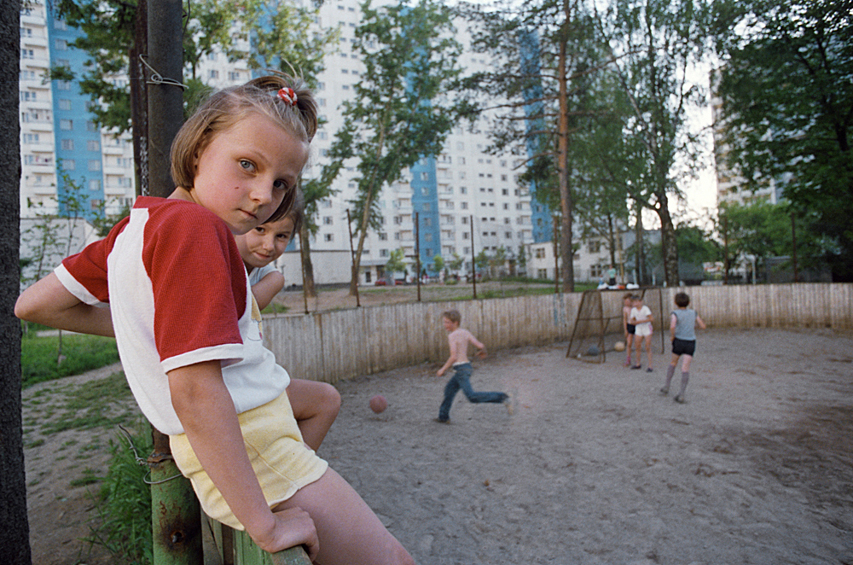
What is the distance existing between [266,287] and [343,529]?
3.08ft

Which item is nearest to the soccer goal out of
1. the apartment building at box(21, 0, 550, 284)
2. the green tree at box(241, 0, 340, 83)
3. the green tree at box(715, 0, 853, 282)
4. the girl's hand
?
the green tree at box(715, 0, 853, 282)

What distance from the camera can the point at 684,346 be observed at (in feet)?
27.6

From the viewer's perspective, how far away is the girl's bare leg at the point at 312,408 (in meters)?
1.48

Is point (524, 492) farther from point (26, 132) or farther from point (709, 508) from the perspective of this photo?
point (26, 132)

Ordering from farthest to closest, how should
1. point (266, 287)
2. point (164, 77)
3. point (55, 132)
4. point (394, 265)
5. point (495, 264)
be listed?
point (55, 132), point (394, 265), point (495, 264), point (164, 77), point (266, 287)

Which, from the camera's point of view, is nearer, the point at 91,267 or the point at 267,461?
the point at 267,461

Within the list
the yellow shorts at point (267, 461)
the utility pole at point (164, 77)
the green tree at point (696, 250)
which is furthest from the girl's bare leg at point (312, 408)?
the green tree at point (696, 250)

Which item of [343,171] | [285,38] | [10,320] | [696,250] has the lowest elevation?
[10,320]

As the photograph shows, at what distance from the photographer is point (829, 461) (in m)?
5.32

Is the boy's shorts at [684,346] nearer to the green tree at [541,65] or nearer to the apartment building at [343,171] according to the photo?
the green tree at [541,65]

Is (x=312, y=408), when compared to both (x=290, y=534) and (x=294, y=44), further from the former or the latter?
(x=294, y=44)

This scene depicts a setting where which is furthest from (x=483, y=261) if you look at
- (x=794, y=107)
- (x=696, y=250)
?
(x=696, y=250)

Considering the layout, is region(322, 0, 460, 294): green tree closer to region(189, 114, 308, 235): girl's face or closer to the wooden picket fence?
the wooden picket fence

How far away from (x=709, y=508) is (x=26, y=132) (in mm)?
63382
